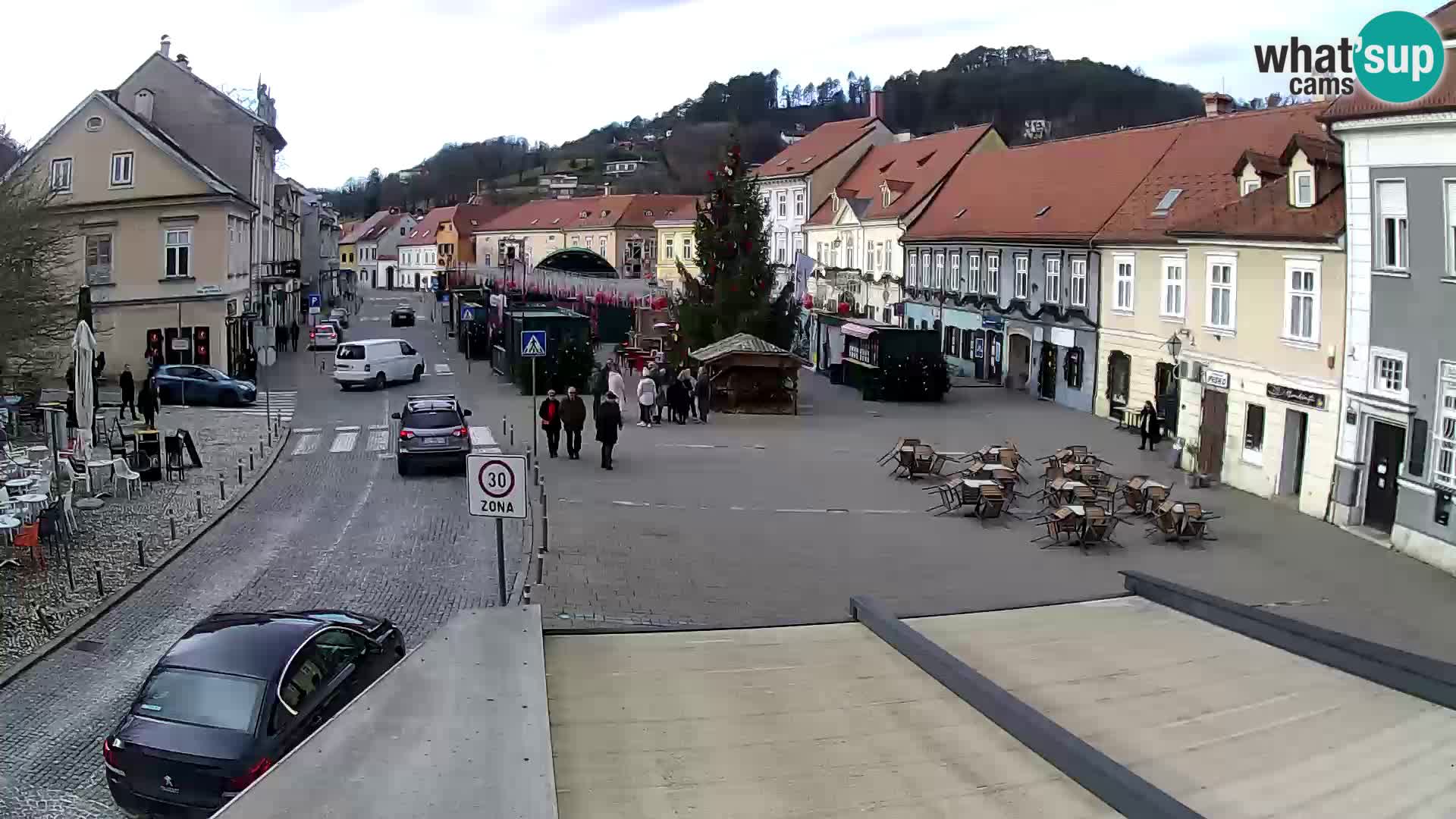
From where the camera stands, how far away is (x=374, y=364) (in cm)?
4300

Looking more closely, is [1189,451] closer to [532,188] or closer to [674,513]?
[674,513]

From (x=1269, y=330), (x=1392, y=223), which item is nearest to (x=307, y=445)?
(x=1269, y=330)

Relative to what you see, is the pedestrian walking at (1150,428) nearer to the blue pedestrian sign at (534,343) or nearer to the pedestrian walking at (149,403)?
the blue pedestrian sign at (534,343)

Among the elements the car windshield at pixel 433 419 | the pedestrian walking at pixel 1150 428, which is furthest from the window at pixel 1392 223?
the car windshield at pixel 433 419

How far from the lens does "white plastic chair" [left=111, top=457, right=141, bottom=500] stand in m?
22.6

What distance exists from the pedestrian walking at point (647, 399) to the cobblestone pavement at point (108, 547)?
31.7ft

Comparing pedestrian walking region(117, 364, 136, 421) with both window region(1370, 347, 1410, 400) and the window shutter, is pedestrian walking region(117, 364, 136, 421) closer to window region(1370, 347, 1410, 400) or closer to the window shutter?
window region(1370, 347, 1410, 400)

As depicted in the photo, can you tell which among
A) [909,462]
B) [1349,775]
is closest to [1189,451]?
[909,462]

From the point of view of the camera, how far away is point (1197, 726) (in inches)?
275

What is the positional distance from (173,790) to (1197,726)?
274 inches

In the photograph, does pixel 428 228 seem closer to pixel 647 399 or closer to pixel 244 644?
pixel 647 399

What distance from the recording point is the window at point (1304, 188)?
23.6m

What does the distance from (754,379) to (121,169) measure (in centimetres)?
2234

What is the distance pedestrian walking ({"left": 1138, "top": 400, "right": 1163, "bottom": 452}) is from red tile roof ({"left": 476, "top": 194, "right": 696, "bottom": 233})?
64.8 meters
